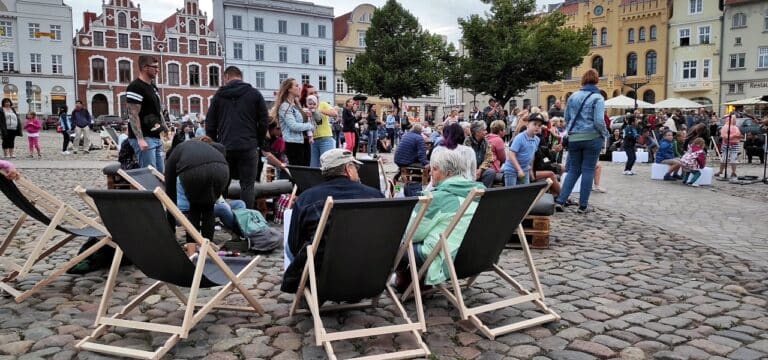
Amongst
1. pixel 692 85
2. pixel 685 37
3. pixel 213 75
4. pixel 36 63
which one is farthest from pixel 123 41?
pixel 692 85

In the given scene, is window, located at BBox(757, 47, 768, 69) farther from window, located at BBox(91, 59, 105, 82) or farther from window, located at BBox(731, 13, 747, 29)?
window, located at BBox(91, 59, 105, 82)

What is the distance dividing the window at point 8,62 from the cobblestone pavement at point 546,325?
5315 centimetres

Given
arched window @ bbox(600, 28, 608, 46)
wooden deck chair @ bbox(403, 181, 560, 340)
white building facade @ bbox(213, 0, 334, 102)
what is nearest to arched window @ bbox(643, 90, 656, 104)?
arched window @ bbox(600, 28, 608, 46)

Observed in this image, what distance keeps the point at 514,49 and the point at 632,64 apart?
20581mm

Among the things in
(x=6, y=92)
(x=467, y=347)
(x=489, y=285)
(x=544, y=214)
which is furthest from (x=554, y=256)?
(x=6, y=92)

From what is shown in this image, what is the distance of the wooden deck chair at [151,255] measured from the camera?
3.28m

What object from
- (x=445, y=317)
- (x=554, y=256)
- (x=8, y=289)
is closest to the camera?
(x=445, y=317)

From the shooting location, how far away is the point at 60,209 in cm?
443

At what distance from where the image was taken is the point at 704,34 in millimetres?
48344

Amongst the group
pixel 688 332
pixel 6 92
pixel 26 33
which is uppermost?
pixel 26 33

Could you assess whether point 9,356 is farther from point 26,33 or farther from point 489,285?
point 26,33

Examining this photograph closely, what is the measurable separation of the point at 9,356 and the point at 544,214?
476 cm

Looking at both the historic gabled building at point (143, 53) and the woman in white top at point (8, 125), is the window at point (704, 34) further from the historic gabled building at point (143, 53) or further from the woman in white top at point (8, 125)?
the woman in white top at point (8, 125)

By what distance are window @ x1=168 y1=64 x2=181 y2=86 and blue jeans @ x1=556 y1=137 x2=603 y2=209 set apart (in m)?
51.6
